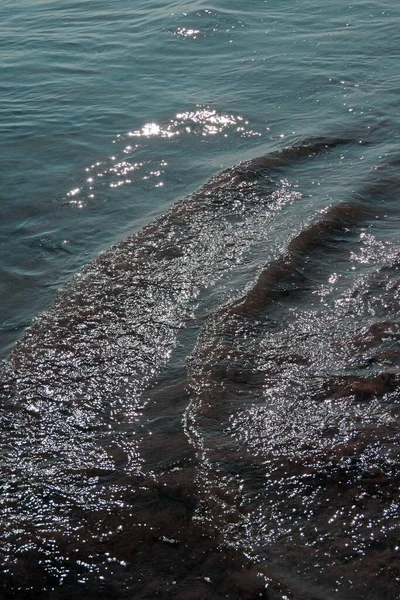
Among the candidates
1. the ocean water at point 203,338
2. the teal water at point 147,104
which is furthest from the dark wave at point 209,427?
the teal water at point 147,104

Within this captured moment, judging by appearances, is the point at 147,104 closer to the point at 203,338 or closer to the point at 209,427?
the point at 203,338

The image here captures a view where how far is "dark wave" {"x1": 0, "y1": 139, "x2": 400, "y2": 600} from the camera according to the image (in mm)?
3309

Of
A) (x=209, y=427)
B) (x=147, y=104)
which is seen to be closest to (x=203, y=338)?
(x=209, y=427)

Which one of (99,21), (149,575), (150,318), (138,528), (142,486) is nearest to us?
(149,575)

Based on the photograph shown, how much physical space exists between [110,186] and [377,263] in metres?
3.22

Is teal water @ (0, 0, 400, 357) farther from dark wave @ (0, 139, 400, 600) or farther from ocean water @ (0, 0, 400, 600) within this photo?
dark wave @ (0, 139, 400, 600)

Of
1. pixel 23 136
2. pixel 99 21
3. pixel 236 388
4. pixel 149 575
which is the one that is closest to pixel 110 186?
pixel 23 136

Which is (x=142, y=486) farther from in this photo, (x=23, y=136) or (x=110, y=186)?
(x=23, y=136)

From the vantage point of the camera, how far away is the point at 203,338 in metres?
4.86

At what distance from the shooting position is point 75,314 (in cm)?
534

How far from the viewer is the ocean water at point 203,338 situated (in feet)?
11.1

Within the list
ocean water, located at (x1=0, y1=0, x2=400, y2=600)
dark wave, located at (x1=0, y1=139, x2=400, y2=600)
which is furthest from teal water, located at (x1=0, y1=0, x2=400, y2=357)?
dark wave, located at (x1=0, y1=139, x2=400, y2=600)

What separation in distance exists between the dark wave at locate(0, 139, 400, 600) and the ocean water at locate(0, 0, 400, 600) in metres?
0.01

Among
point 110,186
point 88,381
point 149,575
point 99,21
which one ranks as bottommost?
point 149,575
